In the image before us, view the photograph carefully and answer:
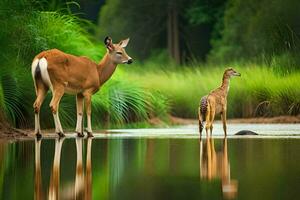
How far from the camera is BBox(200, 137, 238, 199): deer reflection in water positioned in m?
8.46

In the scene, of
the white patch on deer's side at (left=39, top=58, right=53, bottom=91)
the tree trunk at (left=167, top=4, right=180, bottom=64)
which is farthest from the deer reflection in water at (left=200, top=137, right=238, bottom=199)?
the tree trunk at (left=167, top=4, right=180, bottom=64)

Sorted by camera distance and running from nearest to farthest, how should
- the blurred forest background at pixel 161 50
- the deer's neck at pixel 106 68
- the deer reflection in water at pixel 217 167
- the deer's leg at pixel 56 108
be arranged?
the deer reflection in water at pixel 217 167
the deer's leg at pixel 56 108
the deer's neck at pixel 106 68
the blurred forest background at pixel 161 50

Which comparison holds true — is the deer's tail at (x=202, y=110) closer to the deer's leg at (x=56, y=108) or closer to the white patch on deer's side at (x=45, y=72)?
the deer's leg at (x=56, y=108)

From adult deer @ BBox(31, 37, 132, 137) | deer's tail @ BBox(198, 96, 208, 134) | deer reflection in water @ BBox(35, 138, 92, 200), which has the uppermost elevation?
adult deer @ BBox(31, 37, 132, 137)

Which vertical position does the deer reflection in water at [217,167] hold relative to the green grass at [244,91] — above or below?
below

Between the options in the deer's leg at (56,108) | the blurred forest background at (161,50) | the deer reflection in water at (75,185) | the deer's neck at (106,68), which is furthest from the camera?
the blurred forest background at (161,50)

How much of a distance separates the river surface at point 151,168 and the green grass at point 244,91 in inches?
259

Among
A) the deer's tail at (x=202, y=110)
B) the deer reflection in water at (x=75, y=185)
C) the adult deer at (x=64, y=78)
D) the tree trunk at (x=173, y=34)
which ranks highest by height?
the tree trunk at (x=173, y=34)

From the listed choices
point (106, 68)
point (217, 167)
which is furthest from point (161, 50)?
point (217, 167)

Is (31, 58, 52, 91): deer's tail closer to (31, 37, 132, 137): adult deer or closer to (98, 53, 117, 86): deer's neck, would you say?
(31, 37, 132, 137): adult deer

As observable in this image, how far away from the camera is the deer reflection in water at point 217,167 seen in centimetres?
846

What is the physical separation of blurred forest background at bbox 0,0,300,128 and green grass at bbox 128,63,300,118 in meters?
0.02

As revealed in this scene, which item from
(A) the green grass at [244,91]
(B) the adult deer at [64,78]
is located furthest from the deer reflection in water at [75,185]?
(A) the green grass at [244,91]

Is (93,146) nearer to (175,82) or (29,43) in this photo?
(29,43)
